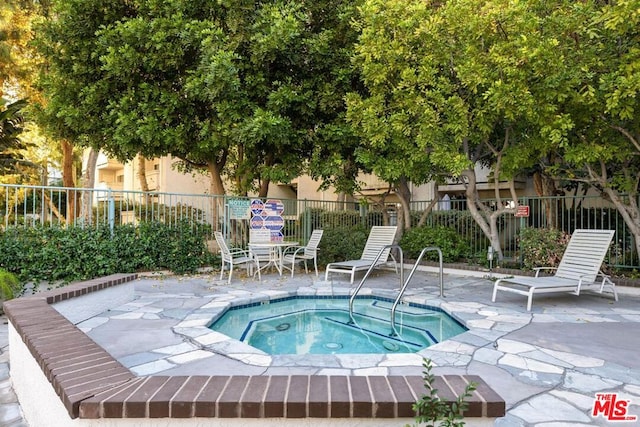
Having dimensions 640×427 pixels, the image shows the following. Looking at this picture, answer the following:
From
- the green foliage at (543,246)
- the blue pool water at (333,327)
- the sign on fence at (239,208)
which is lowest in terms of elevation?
the blue pool water at (333,327)

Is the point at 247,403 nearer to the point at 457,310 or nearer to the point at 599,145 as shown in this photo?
the point at 457,310

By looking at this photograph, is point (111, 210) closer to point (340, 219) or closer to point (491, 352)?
point (340, 219)

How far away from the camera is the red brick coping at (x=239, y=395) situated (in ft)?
6.79

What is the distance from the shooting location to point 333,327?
5.82m

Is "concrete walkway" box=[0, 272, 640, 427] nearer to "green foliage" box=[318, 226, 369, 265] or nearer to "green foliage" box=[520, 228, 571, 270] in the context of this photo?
"green foliage" box=[520, 228, 571, 270]

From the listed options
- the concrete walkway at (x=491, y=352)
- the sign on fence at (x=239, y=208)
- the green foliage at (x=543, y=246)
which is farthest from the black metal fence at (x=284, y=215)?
the concrete walkway at (x=491, y=352)

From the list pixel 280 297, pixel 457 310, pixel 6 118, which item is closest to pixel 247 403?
pixel 457 310

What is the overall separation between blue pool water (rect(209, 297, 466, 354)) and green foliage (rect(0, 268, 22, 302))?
10.3 feet

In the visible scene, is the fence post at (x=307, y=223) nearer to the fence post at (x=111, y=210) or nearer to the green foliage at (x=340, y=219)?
the green foliage at (x=340, y=219)

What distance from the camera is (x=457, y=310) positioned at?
5867mm

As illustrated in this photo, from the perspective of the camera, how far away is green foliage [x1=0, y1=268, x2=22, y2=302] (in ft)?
18.9

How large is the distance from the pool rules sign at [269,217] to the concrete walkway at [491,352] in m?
3.94

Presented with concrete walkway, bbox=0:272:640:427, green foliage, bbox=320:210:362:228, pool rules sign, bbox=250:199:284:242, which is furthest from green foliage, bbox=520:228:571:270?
pool rules sign, bbox=250:199:284:242

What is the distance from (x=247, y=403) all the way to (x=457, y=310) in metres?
4.53
